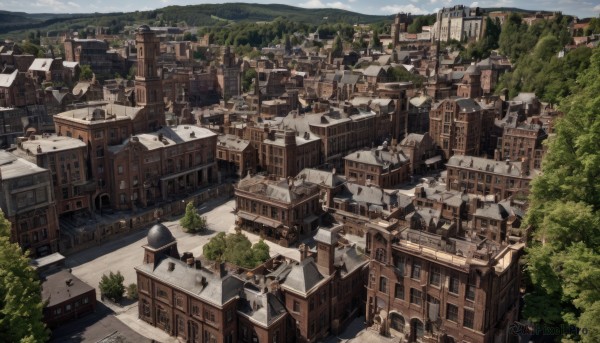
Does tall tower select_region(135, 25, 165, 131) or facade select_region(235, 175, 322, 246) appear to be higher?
tall tower select_region(135, 25, 165, 131)

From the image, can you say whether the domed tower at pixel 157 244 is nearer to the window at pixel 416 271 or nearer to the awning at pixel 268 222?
the awning at pixel 268 222

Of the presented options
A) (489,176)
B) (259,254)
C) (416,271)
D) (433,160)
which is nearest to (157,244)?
(259,254)

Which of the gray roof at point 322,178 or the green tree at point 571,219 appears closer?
the green tree at point 571,219

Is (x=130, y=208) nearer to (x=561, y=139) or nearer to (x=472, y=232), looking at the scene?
(x=472, y=232)

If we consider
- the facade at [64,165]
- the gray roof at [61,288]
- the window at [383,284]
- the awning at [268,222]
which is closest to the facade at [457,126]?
the awning at [268,222]

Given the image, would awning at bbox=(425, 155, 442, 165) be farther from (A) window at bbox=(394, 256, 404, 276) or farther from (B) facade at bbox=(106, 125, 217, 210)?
(A) window at bbox=(394, 256, 404, 276)

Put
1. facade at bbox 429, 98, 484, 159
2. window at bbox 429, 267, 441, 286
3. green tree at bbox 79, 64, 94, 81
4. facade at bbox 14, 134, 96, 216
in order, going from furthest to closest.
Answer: green tree at bbox 79, 64, 94, 81 → facade at bbox 429, 98, 484, 159 → facade at bbox 14, 134, 96, 216 → window at bbox 429, 267, 441, 286

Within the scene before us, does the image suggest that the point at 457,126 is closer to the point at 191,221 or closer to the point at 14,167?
the point at 191,221

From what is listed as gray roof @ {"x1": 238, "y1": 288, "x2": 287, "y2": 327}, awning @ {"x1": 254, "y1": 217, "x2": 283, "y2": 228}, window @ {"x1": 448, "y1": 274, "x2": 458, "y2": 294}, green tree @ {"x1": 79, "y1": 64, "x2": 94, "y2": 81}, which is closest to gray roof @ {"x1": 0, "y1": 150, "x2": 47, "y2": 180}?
awning @ {"x1": 254, "y1": 217, "x2": 283, "y2": 228}
